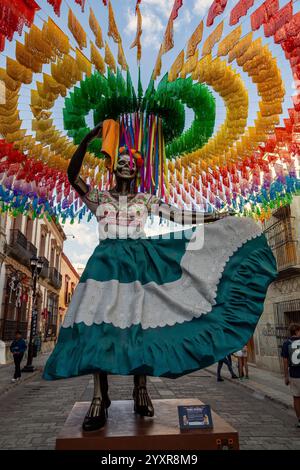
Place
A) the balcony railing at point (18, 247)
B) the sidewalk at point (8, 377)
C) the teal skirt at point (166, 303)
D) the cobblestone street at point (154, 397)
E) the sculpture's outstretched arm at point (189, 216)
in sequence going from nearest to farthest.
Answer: the teal skirt at point (166, 303)
the sculpture's outstretched arm at point (189, 216)
the cobblestone street at point (154, 397)
the sidewalk at point (8, 377)
the balcony railing at point (18, 247)

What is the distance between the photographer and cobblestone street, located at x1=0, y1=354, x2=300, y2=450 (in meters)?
4.80

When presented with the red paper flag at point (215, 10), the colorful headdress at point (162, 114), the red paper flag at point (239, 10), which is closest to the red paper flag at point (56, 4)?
the colorful headdress at point (162, 114)

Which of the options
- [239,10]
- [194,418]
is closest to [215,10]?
[239,10]

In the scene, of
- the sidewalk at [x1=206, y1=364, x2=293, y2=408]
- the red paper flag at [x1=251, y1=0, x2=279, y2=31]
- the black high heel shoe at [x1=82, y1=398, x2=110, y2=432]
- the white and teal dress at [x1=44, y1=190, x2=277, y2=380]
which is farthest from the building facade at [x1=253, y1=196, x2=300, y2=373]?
the black high heel shoe at [x1=82, y1=398, x2=110, y2=432]

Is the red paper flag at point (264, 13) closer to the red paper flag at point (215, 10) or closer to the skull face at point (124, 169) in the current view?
the red paper flag at point (215, 10)

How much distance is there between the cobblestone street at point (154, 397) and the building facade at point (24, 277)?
15.1ft

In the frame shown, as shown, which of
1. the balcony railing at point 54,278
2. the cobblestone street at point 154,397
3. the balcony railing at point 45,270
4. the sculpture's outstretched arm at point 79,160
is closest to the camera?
the sculpture's outstretched arm at point 79,160

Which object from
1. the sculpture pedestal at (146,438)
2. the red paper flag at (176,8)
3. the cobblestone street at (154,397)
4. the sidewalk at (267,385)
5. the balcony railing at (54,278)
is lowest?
the sidewalk at (267,385)

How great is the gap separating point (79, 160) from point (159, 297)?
1374 millimetres

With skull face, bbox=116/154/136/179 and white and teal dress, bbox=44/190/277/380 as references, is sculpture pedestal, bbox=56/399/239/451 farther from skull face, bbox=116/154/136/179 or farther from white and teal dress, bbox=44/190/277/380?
skull face, bbox=116/154/136/179

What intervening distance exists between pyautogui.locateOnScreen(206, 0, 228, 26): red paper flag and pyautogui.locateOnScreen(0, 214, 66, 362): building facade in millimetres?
8144

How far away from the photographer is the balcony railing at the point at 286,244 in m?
11.8
